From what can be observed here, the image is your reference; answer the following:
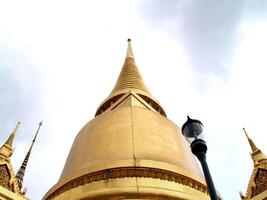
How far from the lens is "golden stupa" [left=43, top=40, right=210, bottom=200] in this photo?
8.60 m

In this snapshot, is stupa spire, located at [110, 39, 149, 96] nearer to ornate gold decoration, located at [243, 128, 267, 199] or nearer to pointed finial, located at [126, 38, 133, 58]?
pointed finial, located at [126, 38, 133, 58]

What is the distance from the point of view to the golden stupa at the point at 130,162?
8.60m

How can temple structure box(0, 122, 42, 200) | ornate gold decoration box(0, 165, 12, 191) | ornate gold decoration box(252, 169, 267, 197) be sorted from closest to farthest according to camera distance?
temple structure box(0, 122, 42, 200) < ornate gold decoration box(0, 165, 12, 191) < ornate gold decoration box(252, 169, 267, 197)

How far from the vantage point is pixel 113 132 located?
35.5 feet

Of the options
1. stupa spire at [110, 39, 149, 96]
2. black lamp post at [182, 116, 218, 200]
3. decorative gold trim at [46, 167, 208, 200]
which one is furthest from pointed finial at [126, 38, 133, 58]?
black lamp post at [182, 116, 218, 200]

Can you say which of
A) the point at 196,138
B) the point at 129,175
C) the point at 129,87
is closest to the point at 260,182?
the point at 129,175

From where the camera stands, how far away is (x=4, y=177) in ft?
29.1

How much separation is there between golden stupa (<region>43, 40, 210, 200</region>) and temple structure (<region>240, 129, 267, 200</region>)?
1.13 m

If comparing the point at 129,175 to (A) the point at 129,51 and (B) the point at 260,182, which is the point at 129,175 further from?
(A) the point at 129,51

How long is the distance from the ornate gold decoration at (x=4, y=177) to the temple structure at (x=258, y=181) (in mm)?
6033

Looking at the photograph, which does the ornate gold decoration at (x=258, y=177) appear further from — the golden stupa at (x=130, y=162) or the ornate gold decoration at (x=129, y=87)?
the ornate gold decoration at (x=129, y=87)

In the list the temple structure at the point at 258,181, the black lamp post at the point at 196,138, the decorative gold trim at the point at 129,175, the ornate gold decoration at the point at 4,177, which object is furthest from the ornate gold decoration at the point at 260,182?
the ornate gold decoration at the point at 4,177

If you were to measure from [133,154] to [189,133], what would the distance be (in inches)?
228

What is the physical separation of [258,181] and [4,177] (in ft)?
21.3
